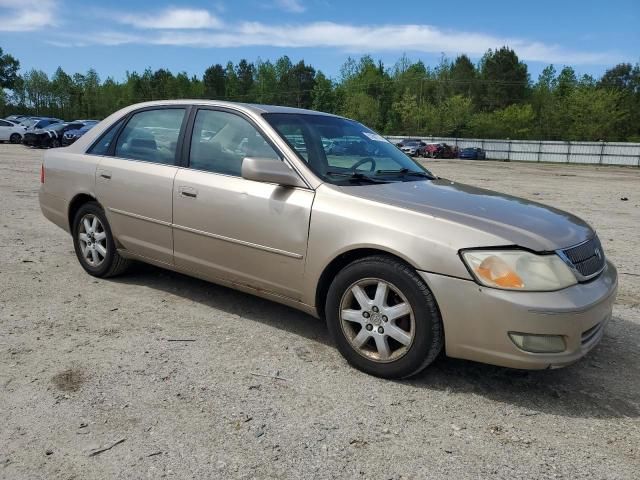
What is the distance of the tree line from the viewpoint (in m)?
64.3

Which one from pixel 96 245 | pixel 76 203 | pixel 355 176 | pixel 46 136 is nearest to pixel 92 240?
pixel 96 245

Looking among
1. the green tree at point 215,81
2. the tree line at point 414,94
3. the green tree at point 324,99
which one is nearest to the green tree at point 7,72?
the tree line at point 414,94

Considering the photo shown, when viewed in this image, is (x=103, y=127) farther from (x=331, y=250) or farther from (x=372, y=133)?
(x=331, y=250)

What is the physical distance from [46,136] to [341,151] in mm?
27132

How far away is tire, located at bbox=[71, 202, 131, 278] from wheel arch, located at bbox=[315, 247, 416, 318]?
223 centimetres

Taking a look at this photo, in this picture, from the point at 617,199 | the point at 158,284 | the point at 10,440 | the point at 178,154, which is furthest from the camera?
the point at 617,199

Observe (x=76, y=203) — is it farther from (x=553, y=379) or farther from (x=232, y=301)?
(x=553, y=379)

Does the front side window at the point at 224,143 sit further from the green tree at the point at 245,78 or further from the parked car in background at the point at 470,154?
the green tree at the point at 245,78

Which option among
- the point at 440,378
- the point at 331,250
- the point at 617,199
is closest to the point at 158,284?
the point at 331,250

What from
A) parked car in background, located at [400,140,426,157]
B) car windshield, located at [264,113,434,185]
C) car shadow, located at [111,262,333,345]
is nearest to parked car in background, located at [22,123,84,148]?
car shadow, located at [111,262,333,345]

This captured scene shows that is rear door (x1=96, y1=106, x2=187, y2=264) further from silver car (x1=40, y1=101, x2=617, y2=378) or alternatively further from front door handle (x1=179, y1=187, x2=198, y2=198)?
front door handle (x1=179, y1=187, x2=198, y2=198)

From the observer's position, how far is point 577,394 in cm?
321

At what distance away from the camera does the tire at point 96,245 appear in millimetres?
4913

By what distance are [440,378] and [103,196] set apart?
3215mm
